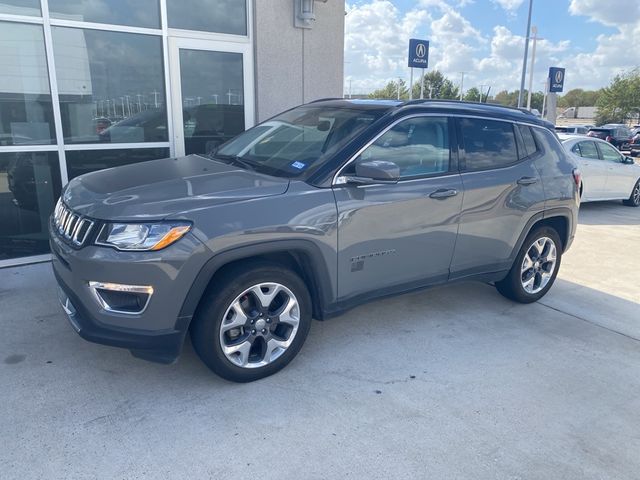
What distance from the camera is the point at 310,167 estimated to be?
3451 millimetres

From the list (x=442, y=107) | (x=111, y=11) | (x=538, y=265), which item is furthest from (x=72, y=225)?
(x=538, y=265)

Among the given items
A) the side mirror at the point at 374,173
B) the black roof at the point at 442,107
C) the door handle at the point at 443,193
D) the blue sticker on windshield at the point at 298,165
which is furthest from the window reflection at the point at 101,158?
the door handle at the point at 443,193

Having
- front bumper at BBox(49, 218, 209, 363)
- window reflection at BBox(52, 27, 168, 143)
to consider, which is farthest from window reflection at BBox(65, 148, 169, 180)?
front bumper at BBox(49, 218, 209, 363)

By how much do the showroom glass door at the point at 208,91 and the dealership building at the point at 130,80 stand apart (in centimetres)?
1

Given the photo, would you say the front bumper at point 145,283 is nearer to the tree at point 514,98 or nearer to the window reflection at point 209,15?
the window reflection at point 209,15

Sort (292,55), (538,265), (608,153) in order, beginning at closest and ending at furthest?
(538,265)
(292,55)
(608,153)

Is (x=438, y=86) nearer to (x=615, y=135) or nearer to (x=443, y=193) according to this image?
(x=615, y=135)

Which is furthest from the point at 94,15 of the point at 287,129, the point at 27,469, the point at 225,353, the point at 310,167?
the point at 27,469

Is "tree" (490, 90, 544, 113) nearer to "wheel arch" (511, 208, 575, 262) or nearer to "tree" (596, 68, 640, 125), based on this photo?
"tree" (596, 68, 640, 125)

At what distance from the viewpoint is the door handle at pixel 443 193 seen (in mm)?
3854

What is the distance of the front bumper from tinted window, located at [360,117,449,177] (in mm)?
1478

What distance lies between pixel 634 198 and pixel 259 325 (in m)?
11.0

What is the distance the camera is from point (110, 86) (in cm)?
594

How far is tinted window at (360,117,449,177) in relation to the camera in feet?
12.0
